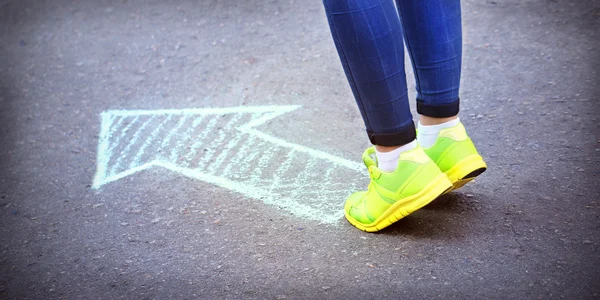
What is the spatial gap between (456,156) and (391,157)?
0.22 meters

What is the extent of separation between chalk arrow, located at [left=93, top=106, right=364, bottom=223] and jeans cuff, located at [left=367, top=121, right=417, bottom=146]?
39cm

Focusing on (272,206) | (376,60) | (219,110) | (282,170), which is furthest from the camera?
(219,110)

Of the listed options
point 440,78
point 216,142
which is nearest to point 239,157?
point 216,142

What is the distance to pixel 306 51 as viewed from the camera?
355 centimetres

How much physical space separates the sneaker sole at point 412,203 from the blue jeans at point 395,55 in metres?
0.16

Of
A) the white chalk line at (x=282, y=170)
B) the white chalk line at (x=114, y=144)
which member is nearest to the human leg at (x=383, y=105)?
the white chalk line at (x=282, y=170)

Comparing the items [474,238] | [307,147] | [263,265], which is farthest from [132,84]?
[474,238]

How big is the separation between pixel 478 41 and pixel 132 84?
1882 mm

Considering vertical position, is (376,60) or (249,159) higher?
(376,60)

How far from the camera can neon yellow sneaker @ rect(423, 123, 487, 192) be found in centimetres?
195

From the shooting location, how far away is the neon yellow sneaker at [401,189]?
1.87m

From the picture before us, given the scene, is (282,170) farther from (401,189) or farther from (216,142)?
(401,189)

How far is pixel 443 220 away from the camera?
206cm

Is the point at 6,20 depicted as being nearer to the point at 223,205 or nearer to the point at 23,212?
the point at 23,212
